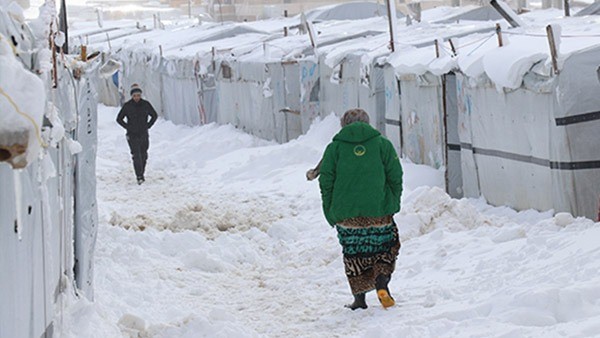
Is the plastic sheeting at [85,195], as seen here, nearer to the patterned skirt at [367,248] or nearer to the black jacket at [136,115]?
the patterned skirt at [367,248]

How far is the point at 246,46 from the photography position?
26703 millimetres

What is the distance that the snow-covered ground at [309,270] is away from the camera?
7.21 metres

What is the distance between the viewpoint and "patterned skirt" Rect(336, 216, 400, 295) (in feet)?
27.1

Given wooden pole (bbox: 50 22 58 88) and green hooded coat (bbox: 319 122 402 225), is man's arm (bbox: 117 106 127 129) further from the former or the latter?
wooden pole (bbox: 50 22 58 88)

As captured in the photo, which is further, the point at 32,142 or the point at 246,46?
the point at 246,46

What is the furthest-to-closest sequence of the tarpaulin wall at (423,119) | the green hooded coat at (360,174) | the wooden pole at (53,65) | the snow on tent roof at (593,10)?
1. the snow on tent roof at (593,10)
2. the tarpaulin wall at (423,119)
3. the green hooded coat at (360,174)
4. the wooden pole at (53,65)

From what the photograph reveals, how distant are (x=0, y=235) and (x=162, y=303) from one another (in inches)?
196

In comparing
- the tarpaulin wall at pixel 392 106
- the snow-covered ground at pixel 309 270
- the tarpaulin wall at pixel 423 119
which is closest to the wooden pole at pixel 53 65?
the snow-covered ground at pixel 309 270

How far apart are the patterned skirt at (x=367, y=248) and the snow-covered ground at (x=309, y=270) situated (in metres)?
0.24

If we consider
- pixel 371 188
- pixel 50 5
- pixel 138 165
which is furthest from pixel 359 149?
pixel 138 165

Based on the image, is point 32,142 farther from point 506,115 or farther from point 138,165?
point 138,165

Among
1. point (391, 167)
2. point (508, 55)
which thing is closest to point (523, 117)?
point (508, 55)

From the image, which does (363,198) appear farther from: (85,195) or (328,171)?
(85,195)

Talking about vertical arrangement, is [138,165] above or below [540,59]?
below
